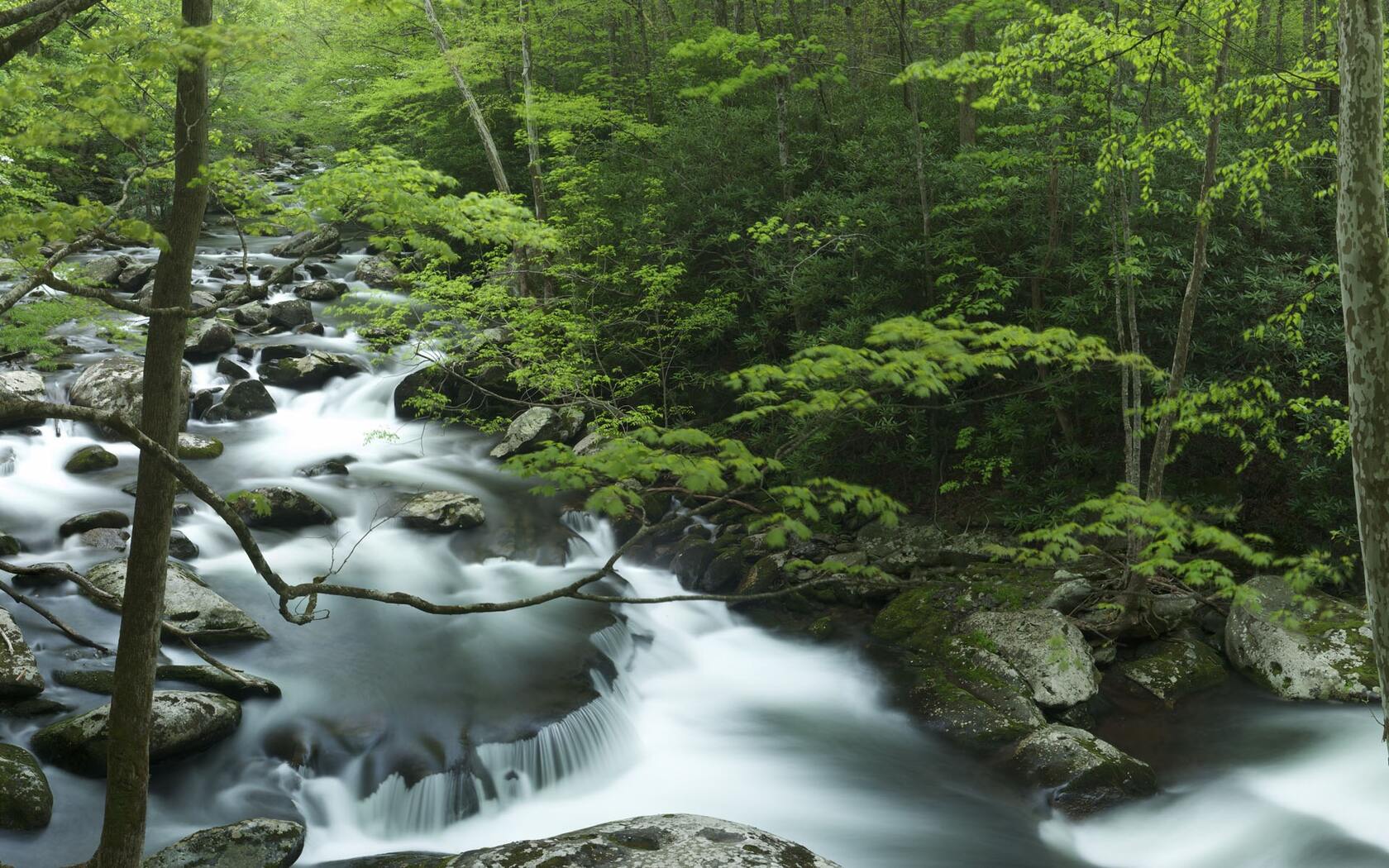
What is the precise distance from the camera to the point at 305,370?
13.8 m

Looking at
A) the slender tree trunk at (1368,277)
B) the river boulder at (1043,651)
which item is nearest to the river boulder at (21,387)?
the river boulder at (1043,651)

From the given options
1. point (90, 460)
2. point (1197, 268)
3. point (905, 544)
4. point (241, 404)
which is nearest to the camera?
point (1197, 268)

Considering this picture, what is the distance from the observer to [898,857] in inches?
244

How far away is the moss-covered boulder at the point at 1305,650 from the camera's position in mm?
7254

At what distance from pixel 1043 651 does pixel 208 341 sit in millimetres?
13405

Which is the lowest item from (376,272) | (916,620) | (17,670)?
(17,670)

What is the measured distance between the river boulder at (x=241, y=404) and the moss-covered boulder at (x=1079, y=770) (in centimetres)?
1137

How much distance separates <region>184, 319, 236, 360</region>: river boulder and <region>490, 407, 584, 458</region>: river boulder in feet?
17.4

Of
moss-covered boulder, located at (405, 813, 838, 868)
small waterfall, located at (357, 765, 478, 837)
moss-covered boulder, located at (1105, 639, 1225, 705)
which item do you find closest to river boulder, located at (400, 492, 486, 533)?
small waterfall, located at (357, 765, 478, 837)

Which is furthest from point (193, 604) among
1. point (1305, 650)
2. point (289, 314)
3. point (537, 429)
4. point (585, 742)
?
point (289, 314)

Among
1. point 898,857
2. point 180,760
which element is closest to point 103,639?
point 180,760

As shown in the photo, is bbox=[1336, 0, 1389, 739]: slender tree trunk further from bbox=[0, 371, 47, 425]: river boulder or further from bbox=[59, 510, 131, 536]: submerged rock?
bbox=[0, 371, 47, 425]: river boulder

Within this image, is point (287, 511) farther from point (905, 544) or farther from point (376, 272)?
point (376, 272)

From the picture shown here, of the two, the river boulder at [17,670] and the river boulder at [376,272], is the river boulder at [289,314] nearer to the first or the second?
the river boulder at [376,272]
